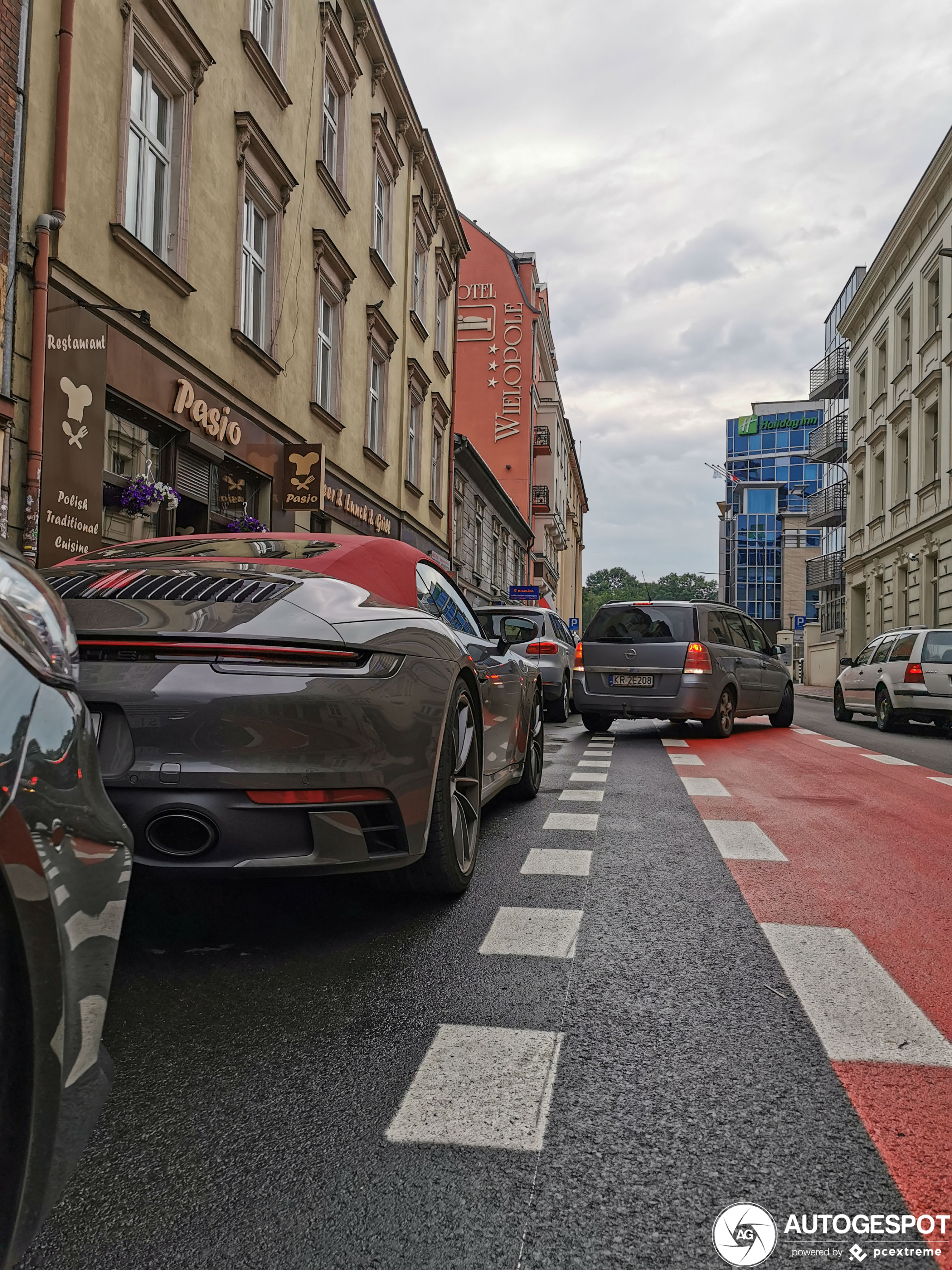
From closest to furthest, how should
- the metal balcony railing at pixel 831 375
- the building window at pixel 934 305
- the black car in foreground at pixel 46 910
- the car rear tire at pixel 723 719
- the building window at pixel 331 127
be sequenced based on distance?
the black car in foreground at pixel 46 910
the car rear tire at pixel 723 719
the building window at pixel 331 127
the building window at pixel 934 305
the metal balcony railing at pixel 831 375

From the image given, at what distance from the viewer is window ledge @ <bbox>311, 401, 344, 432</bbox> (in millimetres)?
14953

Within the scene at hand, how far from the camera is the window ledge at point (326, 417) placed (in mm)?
14953

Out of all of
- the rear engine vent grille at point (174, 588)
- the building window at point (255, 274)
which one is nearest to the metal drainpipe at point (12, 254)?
the building window at point (255, 274)

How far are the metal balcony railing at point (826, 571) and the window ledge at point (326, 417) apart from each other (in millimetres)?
29094

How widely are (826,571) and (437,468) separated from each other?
23.8 metres

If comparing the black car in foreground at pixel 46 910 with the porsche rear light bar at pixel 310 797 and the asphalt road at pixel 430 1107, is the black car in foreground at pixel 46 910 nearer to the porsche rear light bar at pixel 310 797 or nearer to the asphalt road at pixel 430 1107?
the asphalt road at pixel 430 1107

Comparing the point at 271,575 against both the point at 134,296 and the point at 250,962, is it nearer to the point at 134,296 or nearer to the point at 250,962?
the point at 250,962

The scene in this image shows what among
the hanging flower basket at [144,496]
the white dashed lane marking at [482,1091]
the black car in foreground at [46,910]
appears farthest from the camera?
the hanging flower basket at [144,496]

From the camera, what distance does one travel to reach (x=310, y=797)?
3.02m

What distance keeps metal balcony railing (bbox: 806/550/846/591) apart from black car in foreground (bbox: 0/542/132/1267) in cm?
4137

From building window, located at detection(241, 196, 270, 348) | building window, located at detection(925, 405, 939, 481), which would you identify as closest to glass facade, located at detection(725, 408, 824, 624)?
building window, located at detection(925, 405, 939, 481)

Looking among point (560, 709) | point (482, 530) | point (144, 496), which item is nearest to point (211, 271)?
point (144, 496)

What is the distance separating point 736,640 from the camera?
41.8ft

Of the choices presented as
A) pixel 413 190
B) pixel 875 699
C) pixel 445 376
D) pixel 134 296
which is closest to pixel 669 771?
pixel 134 296
